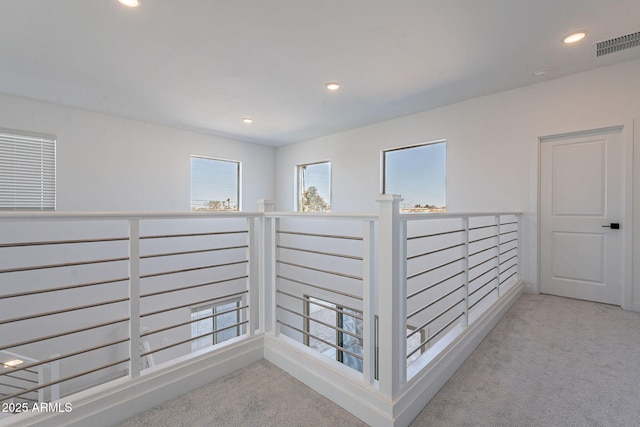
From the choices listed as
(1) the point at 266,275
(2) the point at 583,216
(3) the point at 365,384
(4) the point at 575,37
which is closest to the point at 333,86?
(4) the point at 575,37

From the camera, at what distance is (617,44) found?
2.42 m

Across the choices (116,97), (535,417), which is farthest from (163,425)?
(116,97)

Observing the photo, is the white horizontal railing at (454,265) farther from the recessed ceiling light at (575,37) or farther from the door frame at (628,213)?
the recessed ceiling light at (575,37)

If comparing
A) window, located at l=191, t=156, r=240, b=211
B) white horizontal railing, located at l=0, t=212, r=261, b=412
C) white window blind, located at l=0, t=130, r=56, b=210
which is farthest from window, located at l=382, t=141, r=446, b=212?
white window blind, located at l=0, t=130, r=56, b=210

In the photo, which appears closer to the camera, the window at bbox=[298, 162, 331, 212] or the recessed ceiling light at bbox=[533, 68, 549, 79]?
the recessed ceiling light at bbox=[533, 68, 549, 79]

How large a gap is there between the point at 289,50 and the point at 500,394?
284cm

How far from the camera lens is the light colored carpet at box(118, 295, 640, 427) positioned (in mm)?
1392

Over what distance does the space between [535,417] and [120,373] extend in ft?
16.3

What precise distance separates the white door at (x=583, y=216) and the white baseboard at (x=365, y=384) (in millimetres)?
1790

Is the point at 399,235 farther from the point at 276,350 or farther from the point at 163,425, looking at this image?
the point at 163,425

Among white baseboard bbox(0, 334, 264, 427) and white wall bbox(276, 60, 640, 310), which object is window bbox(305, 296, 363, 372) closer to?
white wall bbox(276, 60, 640, 310)

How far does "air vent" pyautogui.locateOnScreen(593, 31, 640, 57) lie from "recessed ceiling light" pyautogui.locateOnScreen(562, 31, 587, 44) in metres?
0.24

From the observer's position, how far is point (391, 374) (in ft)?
4.32

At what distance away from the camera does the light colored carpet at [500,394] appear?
1392mm
